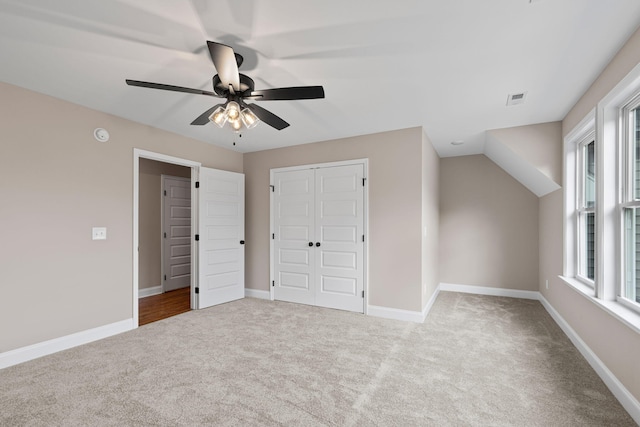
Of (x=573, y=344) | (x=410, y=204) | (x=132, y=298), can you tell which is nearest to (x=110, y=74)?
(x=132, y=298)

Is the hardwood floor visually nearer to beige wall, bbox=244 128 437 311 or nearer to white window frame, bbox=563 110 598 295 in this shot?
beige wall, bbox=244 128 437 311

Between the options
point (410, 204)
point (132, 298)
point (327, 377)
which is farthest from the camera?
point (410, 204)

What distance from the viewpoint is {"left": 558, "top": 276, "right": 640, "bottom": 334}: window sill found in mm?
1949

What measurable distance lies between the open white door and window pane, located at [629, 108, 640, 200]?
4.61 meters

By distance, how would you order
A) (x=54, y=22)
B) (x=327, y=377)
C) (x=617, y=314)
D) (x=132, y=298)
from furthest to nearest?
(x=132, y=298) → (x=327, y=377) → (x=617, y=314) → (x=54, y=22)

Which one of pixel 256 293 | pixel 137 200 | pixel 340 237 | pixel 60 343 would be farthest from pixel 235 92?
pixel 256 293

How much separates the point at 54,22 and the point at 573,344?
17.0 feet

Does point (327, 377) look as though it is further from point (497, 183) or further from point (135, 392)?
Answer: point (497, 183)

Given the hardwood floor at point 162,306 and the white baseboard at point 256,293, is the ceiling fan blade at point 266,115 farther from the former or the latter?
the white baseboard at point 256,293

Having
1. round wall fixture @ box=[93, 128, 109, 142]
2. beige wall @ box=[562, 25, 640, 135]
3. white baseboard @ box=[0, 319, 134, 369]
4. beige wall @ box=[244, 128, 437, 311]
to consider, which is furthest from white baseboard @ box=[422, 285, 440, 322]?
round wall fixture @ box=[93, 128, 109, 142]

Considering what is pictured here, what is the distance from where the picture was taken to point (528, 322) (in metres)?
3.74

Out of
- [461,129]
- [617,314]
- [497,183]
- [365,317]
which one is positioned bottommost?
[365,317]

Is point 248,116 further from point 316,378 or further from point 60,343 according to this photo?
point 60,343

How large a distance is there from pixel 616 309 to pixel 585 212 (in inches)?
54.5
